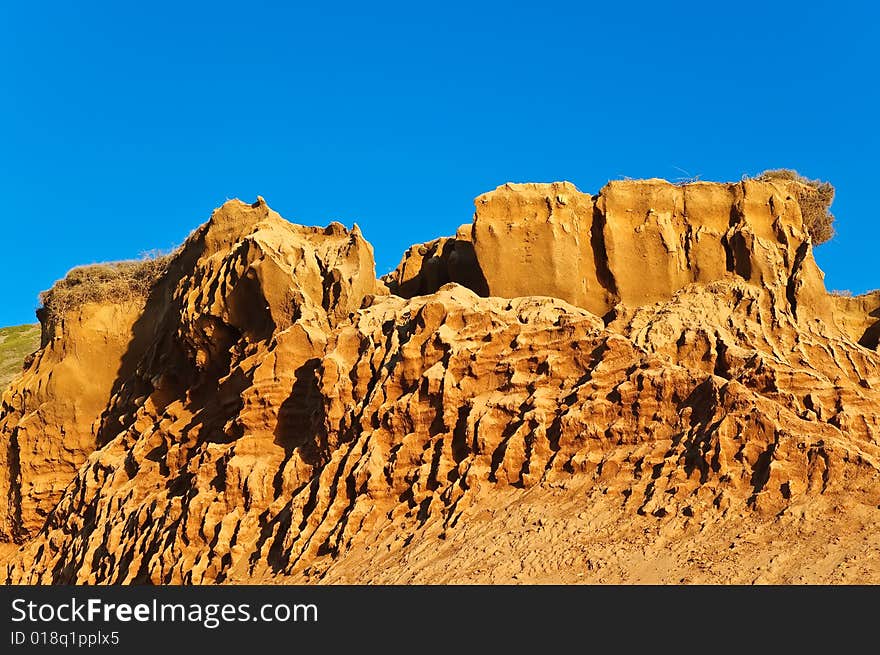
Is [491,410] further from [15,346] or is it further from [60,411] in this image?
[15,346]

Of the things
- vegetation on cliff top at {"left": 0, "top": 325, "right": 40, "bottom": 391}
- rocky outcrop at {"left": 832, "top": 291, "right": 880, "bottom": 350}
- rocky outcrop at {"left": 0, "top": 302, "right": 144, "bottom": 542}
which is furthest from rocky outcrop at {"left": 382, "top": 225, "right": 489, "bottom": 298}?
vegetation on cliff top at {"left": 0, "top": 325, "right": 40, "bottom": 391}

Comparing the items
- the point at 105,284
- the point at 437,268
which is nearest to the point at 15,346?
the point at 105,284

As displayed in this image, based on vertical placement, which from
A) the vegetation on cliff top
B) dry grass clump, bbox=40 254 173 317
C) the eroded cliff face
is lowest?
the eroded cliff face

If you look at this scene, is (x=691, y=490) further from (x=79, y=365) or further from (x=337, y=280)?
(x=79, y=365)

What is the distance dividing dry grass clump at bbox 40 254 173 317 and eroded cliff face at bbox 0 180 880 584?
135cm

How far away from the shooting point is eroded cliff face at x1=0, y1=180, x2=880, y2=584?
1634 cm

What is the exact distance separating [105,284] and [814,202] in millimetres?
17001

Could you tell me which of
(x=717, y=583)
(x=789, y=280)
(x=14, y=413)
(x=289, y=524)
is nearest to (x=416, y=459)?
(x=289, y=524)

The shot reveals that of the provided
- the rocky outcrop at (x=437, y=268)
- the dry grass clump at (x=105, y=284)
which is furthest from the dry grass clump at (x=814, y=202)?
the dry grass clump at (x=105, y=284)

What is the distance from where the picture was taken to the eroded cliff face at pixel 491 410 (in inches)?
643

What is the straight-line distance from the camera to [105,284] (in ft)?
97.1

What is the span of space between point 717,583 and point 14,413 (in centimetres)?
2037

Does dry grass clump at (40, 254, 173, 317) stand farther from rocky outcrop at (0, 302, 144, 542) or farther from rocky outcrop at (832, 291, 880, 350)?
rocky outcrop at (832, 291, 880, 350)

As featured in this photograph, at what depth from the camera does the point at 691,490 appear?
16656 millimetres
